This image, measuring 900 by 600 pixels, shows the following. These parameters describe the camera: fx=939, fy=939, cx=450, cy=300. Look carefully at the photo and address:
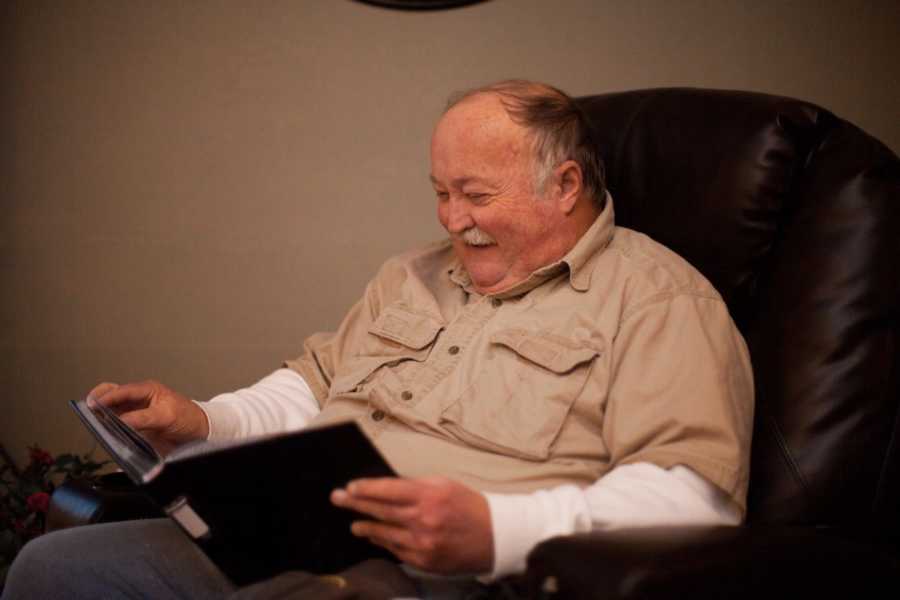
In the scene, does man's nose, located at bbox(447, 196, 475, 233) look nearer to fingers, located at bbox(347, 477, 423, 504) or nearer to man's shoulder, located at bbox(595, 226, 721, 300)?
man's shoulder, located at bbox(595, 226, 721, 300)

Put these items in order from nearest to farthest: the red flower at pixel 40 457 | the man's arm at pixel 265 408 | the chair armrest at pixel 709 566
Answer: the chair armrest at pixel 709 566 → the man's arm at pixel 265 408 → the red flower at pixel 40 457

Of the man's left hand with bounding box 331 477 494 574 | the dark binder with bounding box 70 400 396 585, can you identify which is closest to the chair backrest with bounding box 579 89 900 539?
the man's left hand with bounding box 331 477 494 574

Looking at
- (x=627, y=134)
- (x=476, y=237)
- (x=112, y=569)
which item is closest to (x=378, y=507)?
(x=112, y=569)

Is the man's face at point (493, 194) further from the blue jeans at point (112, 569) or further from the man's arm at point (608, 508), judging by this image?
the blue jeans at point (112, 569)

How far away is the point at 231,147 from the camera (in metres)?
2.35

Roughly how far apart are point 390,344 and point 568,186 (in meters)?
0.39

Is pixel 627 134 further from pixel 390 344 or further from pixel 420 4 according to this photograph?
pixel 420 4

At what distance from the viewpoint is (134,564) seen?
1293mm

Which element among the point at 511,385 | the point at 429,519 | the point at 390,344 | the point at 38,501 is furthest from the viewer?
the point at 38,501

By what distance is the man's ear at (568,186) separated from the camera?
149cm

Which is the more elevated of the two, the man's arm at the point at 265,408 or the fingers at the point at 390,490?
the fingers at the point at 390,490

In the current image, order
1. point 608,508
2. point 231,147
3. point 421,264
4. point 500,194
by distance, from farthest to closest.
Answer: point 231,147 < point 421,264 < point 500,194 < point 608,508

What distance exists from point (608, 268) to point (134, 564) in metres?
0.80

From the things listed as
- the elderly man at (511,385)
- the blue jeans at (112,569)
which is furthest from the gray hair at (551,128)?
the blue jeans at (112,569)
